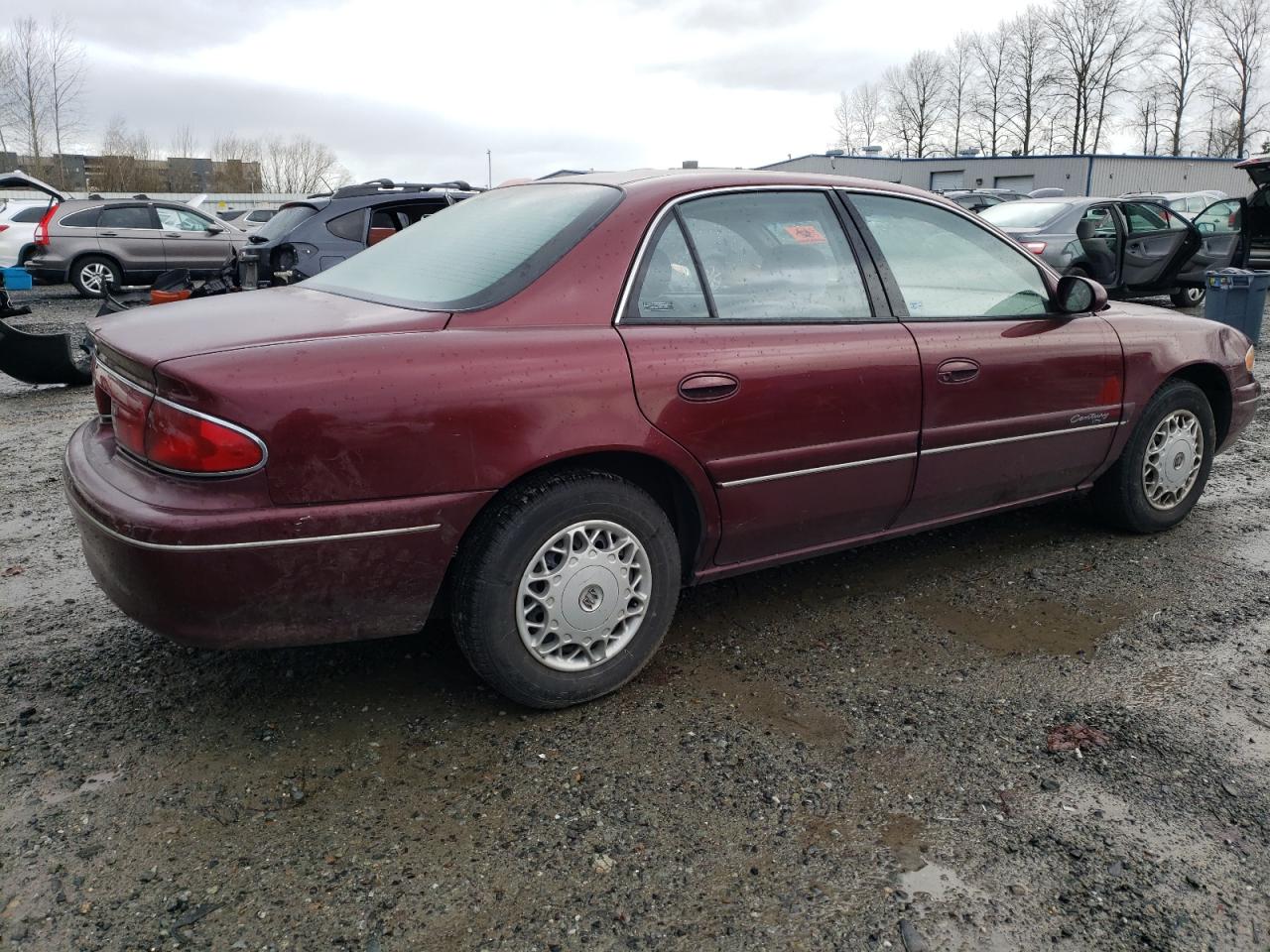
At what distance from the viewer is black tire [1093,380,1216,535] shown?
424 centimetres

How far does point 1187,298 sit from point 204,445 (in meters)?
14.8

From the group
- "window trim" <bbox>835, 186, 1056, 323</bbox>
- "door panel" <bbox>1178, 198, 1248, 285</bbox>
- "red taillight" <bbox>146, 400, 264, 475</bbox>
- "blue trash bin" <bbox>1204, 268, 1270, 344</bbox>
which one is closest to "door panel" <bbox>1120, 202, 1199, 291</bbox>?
"door panel" <bbox>1178, 198, 1248, 285</bbox>

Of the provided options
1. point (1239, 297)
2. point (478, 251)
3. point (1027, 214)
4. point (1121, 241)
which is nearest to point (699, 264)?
point (478, 251)

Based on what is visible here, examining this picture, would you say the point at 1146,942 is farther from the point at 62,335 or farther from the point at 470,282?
the point at 62,335

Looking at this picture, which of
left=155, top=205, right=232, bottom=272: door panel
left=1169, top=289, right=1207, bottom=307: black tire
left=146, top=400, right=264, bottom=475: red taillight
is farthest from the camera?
left=155, top=205, right=232, bottom=272: door panel

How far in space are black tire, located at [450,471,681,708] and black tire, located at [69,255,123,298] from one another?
15033mm

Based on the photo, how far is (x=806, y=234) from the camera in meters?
3.36

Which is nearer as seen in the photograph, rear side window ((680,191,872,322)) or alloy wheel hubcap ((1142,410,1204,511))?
rear side window ((680,191,872,322))

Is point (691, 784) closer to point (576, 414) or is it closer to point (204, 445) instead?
point (576, 414)

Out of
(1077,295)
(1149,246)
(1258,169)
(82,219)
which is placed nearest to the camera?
(1077,295)

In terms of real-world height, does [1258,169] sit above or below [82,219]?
above

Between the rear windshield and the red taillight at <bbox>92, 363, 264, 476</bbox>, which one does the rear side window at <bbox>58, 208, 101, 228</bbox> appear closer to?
the rear windshield

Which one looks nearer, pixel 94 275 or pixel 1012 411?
pixel 1012 411

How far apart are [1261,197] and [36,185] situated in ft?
47.3
